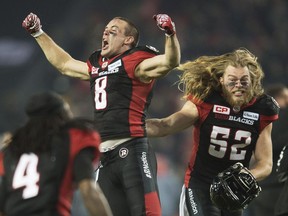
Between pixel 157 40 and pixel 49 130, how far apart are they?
349 inches

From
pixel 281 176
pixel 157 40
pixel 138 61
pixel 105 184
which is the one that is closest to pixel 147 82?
pixel 138 61

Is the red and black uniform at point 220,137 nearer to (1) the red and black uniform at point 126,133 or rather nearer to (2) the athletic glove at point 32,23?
(1) the red and black uniform at point 126,133

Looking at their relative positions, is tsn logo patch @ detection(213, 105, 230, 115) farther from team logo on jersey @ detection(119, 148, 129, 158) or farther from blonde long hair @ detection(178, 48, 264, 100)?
team logo on jersey @ detection(119, 148, 129, 158)

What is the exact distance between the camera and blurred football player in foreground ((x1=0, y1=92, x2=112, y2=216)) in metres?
3.93

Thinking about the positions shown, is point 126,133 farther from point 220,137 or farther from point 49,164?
point 49,164

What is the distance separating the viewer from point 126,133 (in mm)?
5535

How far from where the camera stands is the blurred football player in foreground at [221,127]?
574 cm

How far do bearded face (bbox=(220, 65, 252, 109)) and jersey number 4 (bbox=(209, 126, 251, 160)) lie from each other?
0.20 meters

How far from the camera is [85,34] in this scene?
13.5 meters

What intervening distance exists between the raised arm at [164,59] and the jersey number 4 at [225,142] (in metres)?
0.62

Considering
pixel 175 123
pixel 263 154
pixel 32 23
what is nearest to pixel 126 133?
pixel 175 123

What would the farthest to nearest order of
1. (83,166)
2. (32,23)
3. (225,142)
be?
1. (32,23)
2. (225,142)
3. (83,166)

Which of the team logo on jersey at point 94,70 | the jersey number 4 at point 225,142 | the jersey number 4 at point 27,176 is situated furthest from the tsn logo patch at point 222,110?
the jersey number 4 at point 27,176

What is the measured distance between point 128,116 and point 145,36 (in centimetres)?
764
